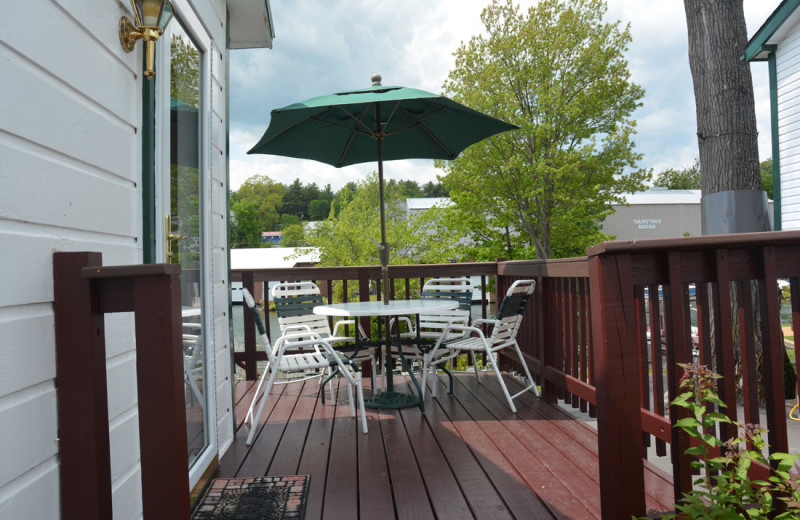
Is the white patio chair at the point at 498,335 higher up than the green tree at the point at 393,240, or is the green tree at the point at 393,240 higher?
the green tree at the point at 393,240

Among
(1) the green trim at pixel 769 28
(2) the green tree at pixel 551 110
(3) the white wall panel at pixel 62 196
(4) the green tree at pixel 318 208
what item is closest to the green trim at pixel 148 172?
(3) the white wall panel at pixel 62 196

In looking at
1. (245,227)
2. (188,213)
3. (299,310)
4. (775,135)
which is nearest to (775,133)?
(775,135)

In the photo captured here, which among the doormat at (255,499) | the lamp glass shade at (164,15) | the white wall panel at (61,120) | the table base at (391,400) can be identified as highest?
the lamp glass shade at (164,15)

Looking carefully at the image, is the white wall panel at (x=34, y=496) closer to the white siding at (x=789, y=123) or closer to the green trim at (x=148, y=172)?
the green trim at (x=148, y=172)

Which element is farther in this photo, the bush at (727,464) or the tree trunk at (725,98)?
the tree trunk at (725,98)

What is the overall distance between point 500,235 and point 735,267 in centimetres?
1595

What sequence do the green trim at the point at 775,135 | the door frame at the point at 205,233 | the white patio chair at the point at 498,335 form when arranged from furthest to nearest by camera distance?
the green trim at the point at 775,135 → the white patio chair at the point at 498,335 → the door frame at the point at 205,233

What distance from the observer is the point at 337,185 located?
61.6 m

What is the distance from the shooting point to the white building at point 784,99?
7805 mm

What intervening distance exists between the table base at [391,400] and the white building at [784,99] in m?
7.21

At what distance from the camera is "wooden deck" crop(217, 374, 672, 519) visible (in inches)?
86.6

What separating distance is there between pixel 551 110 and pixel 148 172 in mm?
14224

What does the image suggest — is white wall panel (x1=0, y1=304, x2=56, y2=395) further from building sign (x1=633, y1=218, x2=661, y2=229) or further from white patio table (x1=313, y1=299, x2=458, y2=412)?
building sign (x1=633, y1=218, x2=661, y2=229)

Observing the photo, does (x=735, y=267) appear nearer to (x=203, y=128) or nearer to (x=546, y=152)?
(x=203, y=128)
